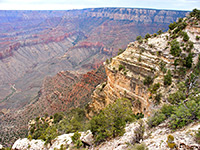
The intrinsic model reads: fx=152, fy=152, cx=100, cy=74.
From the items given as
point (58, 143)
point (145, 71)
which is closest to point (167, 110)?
point (145, 71)

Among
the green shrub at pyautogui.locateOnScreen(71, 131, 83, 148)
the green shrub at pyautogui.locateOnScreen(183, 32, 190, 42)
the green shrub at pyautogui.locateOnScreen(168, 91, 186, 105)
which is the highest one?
the green shrub at pyautogui.locateOnScreen(183, 32, 190, 42)

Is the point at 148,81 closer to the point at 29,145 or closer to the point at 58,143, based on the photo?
the point at 58,143

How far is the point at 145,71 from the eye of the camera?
95.8ft

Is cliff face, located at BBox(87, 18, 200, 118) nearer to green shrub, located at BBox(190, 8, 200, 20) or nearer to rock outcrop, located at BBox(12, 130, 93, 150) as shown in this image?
green shrub, located at BBox(190, 8, 200, 20)

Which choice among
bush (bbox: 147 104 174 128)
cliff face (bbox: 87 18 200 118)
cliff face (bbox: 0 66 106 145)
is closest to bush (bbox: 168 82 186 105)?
cliff face (bbox: 87 18 200 118)

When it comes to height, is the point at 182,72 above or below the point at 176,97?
above

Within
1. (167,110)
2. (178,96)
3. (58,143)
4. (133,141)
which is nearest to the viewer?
(133,141)

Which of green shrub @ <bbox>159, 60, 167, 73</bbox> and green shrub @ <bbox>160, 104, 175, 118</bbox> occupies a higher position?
green shrub @ <bbox>159, 60, 167, 73</bbox>

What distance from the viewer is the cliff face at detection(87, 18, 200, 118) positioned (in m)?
24.6

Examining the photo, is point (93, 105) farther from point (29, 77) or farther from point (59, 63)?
point (59, 63)

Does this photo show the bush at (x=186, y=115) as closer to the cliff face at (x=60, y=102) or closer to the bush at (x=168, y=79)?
the bush at (x=168, y=79)

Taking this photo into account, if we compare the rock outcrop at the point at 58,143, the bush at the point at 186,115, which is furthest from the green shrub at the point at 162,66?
the rock outcrop at the point at 58,143

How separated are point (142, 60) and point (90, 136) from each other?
56.9 ft

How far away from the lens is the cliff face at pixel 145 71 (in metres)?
24.6
